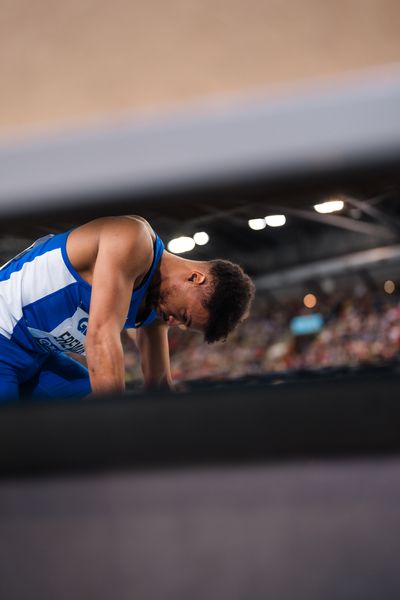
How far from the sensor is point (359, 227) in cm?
1076

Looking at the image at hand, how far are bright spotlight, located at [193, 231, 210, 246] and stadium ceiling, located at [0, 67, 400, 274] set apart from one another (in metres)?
9.78

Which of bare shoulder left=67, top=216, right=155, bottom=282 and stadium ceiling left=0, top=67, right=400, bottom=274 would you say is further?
bare shoulder left=67, top=216, right=155, bottom=282

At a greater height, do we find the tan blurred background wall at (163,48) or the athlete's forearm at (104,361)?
the tan blurred background wall at (163,48)

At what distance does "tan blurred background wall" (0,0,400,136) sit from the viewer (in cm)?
54

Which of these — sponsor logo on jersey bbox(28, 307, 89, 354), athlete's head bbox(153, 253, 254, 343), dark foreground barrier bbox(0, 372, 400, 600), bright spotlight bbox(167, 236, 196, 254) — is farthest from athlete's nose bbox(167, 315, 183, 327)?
bright spotlight bbox(167, 236, 196, 254)

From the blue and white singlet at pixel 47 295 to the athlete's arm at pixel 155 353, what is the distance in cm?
22

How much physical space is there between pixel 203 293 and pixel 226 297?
0.20ft

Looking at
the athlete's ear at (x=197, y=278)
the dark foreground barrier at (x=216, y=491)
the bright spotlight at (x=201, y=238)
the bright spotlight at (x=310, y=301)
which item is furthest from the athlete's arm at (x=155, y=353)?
the bright spotlight at (x=310, y=301)

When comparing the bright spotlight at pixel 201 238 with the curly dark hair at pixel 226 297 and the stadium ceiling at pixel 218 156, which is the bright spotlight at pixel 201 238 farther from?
the stadium ceiling at pixel 218 156

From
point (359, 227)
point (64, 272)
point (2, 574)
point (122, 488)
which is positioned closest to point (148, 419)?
point (122, 488)

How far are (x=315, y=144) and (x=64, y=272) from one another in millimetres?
1090

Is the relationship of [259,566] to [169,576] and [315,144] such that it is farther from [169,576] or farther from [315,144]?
[315,144]

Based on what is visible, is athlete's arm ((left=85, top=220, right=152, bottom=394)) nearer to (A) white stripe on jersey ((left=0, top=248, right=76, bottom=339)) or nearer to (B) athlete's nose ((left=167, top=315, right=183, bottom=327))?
(A) white stripe on jersey ((left=0, top=248, right=76, bottom=339))

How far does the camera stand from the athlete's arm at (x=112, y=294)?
1062 mm
